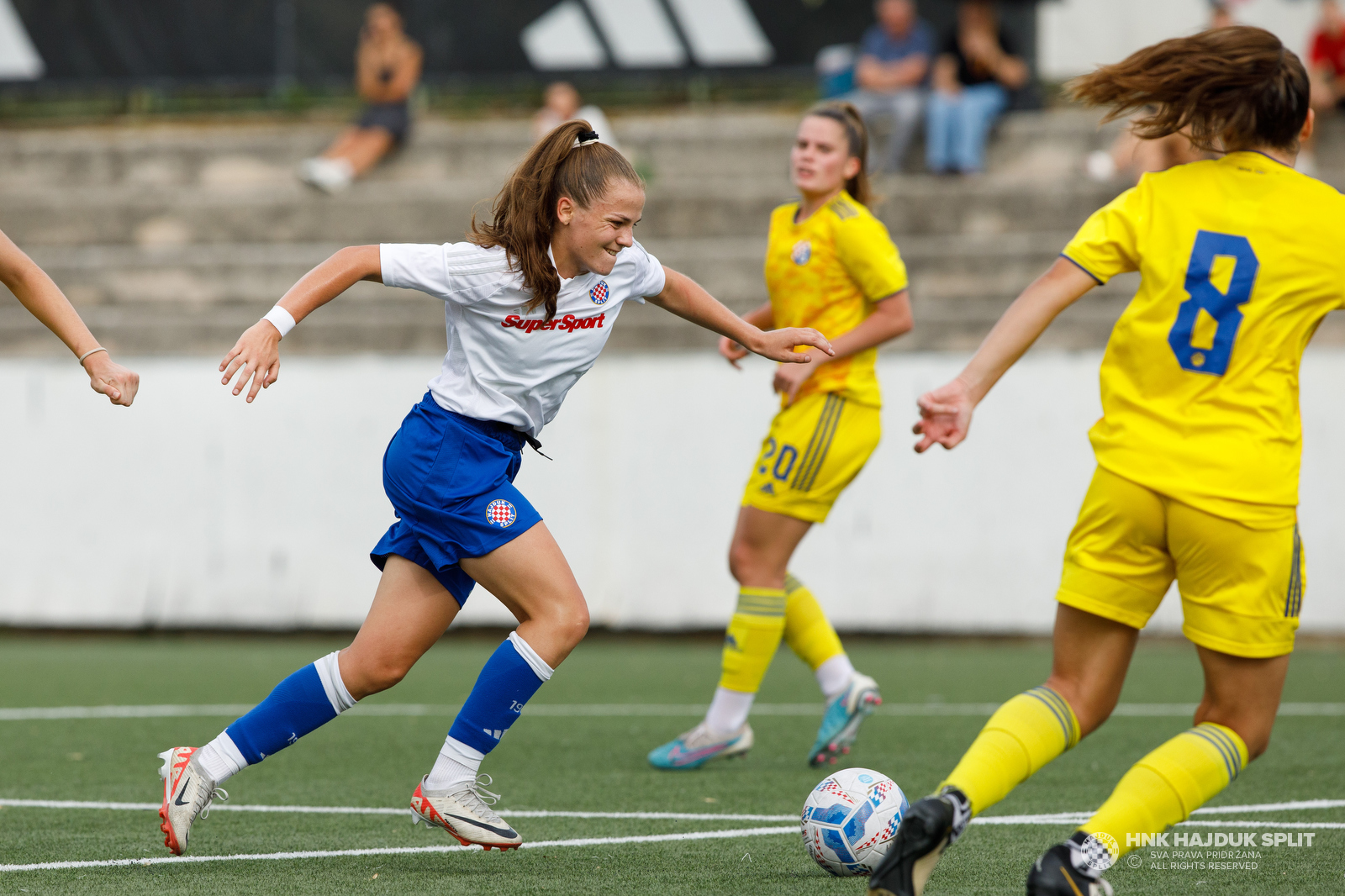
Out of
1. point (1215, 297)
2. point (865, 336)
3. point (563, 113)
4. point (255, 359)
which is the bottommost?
point (865, 336)

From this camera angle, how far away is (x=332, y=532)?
34.5ft

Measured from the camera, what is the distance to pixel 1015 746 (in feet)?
10.6

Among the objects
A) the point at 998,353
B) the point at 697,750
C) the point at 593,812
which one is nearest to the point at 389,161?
the point at 697,750

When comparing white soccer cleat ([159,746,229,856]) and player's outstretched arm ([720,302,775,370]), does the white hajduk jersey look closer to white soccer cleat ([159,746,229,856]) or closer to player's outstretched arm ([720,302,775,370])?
white soccer cleat ([159,746,229,856])

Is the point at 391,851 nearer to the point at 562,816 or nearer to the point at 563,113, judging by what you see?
the point at 562,816

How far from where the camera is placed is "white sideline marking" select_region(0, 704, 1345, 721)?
6.86m

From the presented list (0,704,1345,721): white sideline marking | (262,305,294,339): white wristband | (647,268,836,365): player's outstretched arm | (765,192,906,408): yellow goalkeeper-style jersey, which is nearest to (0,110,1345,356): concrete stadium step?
(0,704,1345,721): white sideline marking

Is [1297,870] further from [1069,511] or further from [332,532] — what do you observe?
[332,532]

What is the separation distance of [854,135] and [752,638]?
1.89 m

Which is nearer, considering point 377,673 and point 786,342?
point 377,673

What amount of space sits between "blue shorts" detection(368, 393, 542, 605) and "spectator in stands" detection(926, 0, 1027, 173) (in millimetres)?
10404

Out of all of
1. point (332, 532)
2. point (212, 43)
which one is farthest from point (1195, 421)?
point (212, 43)

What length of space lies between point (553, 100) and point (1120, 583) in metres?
12.4

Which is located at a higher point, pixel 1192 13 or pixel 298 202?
pixel 1192 13
